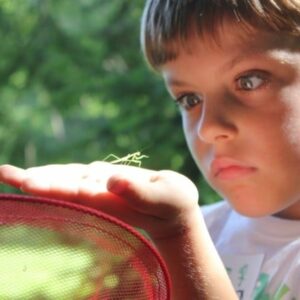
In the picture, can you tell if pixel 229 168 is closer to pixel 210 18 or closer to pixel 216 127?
pixel 216 127

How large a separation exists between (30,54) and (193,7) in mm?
1325

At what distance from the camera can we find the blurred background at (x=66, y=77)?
1.90 m

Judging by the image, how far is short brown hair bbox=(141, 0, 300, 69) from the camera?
850mm

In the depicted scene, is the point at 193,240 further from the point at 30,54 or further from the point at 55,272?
the point at 30,54

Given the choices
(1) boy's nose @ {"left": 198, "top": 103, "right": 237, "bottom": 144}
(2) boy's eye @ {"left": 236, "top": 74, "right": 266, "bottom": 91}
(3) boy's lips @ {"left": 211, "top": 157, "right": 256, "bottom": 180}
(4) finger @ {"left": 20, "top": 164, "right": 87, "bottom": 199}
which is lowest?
(3) boy's lips @ {"left": 211, "top": 157, "right": 256, "bottom": 180}

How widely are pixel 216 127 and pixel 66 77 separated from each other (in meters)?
1.30

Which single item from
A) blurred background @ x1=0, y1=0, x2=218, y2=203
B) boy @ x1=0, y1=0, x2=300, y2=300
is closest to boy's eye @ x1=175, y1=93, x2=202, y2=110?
boy @ x1=0, y1=0, x2=300, y2=300

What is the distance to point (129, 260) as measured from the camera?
503 millimetres

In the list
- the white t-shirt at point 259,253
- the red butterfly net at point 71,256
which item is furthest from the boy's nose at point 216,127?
the red butterfly net at point 71,256

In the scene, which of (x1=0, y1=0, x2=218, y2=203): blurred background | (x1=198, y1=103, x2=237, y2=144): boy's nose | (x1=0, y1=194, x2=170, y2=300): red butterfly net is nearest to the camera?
(x1=0, y1=194, x2=170, y2=300): red butterfly net

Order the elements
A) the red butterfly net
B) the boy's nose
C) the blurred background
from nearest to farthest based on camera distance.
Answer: the red butterfly net < the boy's nose < the blurred background

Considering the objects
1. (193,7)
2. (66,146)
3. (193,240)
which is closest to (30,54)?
(66,146)

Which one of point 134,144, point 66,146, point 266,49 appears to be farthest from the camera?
point 66,146

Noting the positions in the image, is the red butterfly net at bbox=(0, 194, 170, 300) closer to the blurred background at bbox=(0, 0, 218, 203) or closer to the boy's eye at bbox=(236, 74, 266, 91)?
the boy's eye at bbox=(236, 74, 266, 91)
